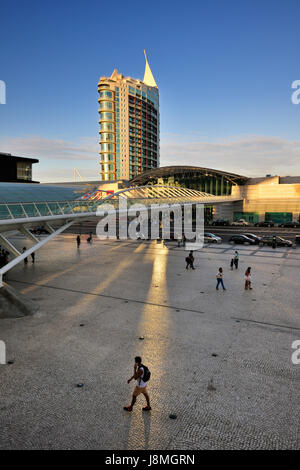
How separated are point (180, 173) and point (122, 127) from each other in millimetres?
46019

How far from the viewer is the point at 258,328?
37.4 ft

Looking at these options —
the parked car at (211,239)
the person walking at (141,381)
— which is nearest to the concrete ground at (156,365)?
the person walking at (141,381)

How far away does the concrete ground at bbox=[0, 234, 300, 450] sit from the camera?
6.12 m

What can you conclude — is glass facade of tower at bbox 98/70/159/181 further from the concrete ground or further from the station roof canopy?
the concrete ground

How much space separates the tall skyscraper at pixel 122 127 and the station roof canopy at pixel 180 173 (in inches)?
1376

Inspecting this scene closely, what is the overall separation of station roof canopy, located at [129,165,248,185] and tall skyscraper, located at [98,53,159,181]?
34944mm

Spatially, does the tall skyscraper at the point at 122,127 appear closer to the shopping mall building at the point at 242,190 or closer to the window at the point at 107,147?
the window at the point at 107,147

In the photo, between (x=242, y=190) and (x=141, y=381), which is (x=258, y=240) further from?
(x=141, y=381)

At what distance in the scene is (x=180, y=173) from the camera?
7200 centimetres

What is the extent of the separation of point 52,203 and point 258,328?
546 inches

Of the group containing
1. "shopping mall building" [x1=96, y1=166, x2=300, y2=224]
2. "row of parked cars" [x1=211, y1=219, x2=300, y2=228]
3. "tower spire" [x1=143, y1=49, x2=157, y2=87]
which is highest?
"tower spire" [x1=143, y1=49, x2=157, y2=87]

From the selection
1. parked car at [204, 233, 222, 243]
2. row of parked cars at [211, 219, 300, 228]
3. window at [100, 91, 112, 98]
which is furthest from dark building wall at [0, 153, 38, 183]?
A: parked car at [204, 233, 222, 243]

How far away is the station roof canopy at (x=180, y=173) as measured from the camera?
2468 inches
